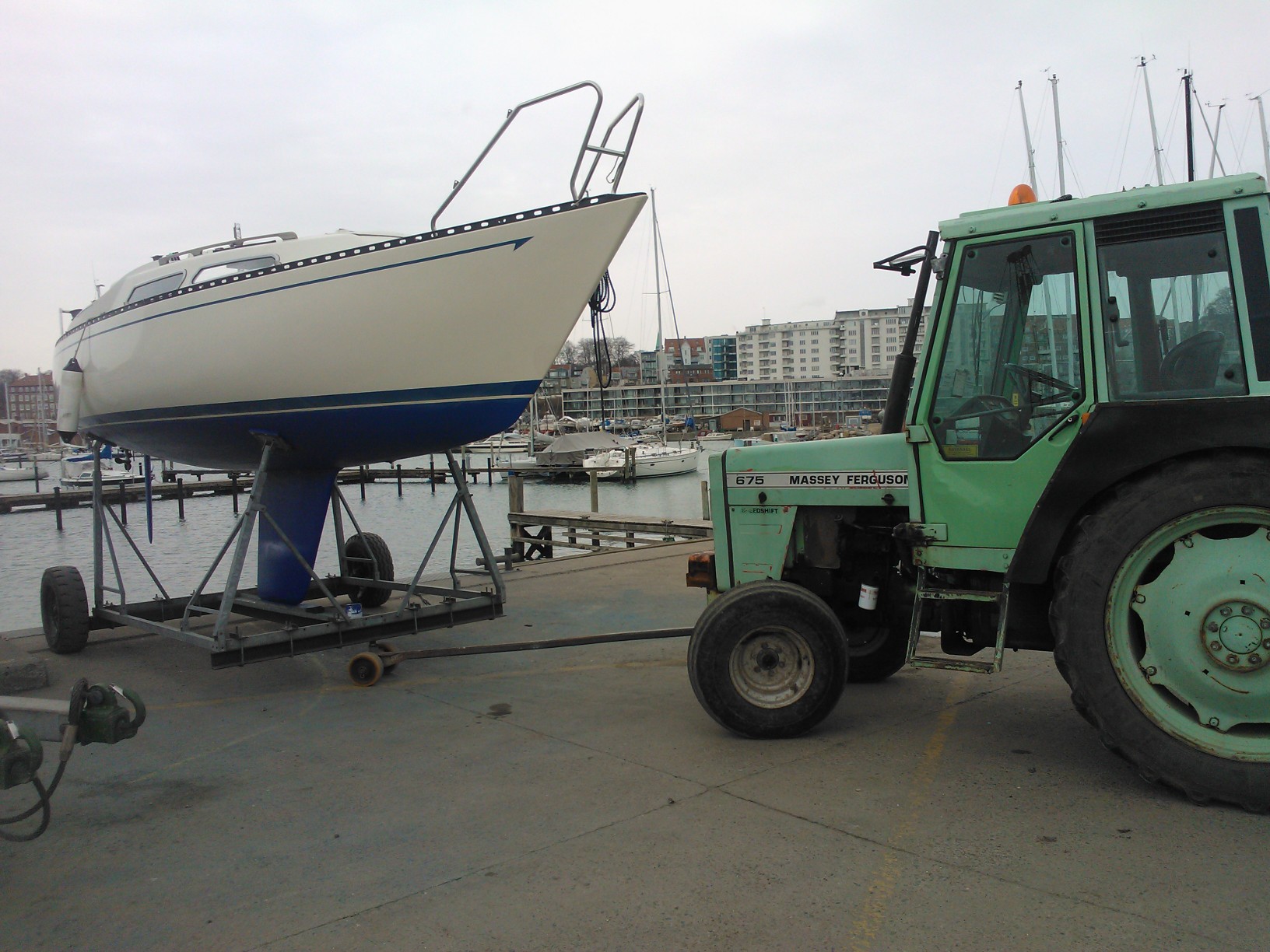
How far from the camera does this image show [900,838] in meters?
3.70

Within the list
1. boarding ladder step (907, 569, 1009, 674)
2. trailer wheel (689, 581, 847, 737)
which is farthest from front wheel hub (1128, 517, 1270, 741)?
trailer wheel (689, 581, 847, 737)

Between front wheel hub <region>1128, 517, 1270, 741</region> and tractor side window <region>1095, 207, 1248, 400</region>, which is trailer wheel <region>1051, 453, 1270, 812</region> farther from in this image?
tractor side window <region>1095, 207, 1248, 400</region>

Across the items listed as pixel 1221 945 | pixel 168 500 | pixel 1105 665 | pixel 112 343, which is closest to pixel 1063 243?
pixel 1105 665

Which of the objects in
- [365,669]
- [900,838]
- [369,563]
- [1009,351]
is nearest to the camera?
[900,838]

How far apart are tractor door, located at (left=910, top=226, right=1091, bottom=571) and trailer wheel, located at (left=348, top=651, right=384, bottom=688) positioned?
165 inches

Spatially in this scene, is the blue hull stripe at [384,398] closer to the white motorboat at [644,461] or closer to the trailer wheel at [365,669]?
the trailer wheel at [365,669]

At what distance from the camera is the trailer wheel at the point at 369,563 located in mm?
9820

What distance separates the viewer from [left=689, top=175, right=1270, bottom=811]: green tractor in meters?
3.81

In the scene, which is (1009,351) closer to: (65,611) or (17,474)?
(65,611)

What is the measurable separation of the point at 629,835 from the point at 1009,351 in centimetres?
285

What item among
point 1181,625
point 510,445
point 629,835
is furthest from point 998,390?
point 510,445

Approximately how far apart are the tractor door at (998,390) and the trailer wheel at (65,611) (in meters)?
7.26

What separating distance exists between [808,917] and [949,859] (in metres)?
0.72

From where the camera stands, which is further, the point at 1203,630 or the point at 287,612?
the point at 287,612
